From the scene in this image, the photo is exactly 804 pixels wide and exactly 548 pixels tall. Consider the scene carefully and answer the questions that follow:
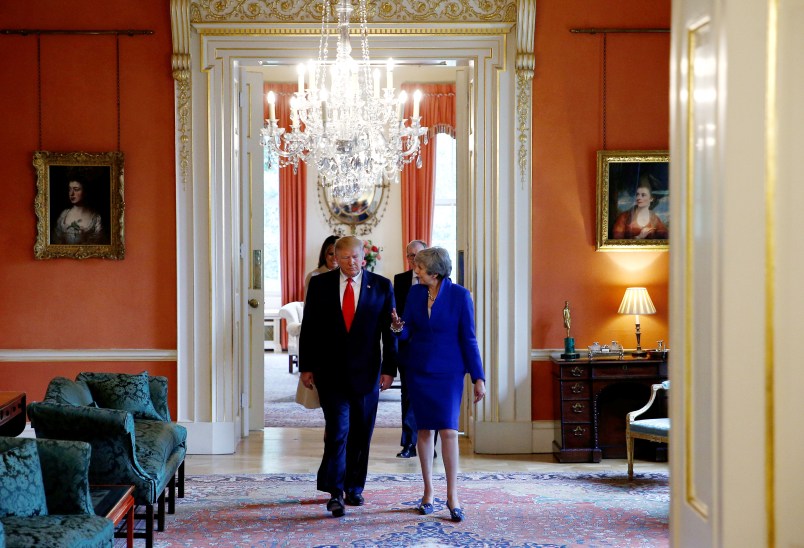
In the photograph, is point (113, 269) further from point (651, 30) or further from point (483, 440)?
point (651, 30)

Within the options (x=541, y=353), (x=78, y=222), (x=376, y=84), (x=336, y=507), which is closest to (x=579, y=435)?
(x=541, y=353)

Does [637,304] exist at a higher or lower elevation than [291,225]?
lower

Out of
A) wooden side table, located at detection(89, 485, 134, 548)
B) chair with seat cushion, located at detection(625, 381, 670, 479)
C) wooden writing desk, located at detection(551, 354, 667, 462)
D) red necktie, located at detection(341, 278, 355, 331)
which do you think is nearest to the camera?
wooden side table, located at detection(89, 485, 134, 548)

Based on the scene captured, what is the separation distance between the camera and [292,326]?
12.1m

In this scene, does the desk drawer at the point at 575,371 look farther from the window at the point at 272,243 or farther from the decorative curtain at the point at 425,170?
the window at the point at 272,243

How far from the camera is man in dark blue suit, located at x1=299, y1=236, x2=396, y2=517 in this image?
17.2 feet

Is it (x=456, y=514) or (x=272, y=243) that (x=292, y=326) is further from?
(x=456, y=514)

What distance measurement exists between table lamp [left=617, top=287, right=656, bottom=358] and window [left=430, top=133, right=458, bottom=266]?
644 cm

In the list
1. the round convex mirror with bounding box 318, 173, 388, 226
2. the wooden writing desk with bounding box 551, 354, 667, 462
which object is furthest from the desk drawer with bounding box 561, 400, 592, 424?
the round convex mirror with bounding box 318, 173, 388, 226

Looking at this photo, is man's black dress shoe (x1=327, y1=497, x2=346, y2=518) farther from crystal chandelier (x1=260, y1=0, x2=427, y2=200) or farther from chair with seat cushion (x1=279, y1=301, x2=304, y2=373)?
chair with seat cushion (x1=279, y1=301, x2=304, y2=373)

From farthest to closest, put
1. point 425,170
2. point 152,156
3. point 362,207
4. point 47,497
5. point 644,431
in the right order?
1. point 362,207
2. point 425,170
3. point 152,156
4. point 644,431
5. point 47,497

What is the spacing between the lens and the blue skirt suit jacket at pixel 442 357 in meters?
5.02

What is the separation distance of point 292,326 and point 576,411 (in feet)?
19.8

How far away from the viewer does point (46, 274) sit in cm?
693
